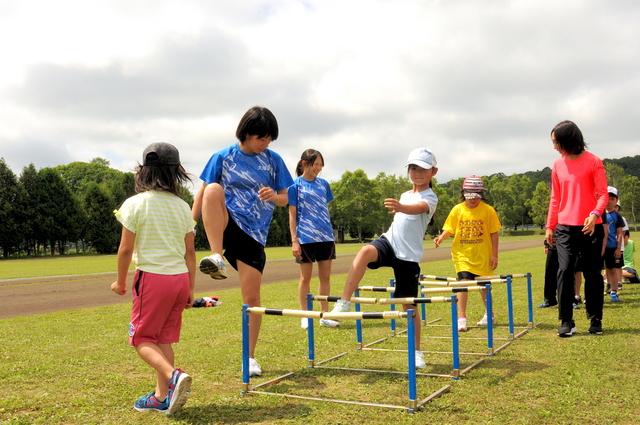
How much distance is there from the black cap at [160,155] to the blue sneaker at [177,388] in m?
1.50

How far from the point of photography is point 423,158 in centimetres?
511

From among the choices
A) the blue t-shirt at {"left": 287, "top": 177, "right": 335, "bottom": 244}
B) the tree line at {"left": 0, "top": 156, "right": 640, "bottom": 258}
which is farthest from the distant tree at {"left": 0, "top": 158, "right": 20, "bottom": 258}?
the blue t-shirt at {"left": 287, "top": 177, "right": 335, "bottom": 244}

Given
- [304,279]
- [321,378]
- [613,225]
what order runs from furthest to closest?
[613,225] < [304,279] < [321,378]

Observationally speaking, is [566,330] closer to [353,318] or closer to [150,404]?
[353,318]

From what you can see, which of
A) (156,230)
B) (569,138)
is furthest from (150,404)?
(569,138)

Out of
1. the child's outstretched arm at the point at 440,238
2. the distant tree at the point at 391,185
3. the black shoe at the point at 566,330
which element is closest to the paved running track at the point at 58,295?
the child's outstretched arm at the point at 440,238

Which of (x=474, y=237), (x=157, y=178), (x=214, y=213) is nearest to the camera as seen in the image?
(x=157, y=178)

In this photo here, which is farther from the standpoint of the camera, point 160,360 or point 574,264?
point 574,264

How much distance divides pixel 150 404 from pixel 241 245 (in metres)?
1.52

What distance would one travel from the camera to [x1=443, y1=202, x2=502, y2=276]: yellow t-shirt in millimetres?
7438

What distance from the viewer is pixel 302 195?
24.6 feet

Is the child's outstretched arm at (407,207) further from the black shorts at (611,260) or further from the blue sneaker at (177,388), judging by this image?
the black shorts at (611,260)

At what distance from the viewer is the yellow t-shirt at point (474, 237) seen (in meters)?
7.44

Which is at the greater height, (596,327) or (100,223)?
(100,223)
